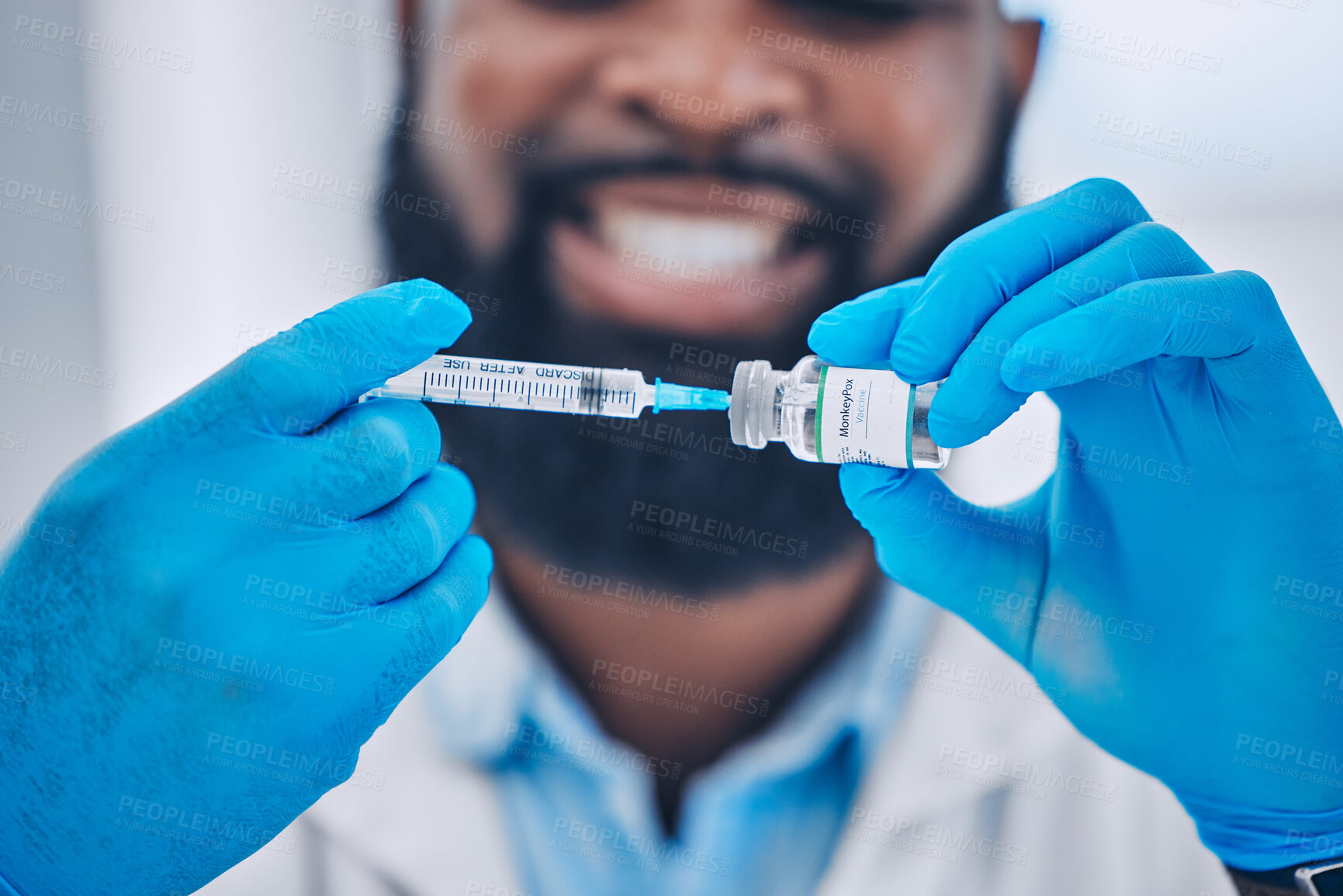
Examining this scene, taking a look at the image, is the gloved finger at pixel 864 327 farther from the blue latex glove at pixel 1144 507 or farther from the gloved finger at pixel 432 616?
the gloved finger at pixel 432 616

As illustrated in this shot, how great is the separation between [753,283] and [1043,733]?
92 cm

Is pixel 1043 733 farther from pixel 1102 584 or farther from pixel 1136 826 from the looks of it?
pixel 1102 584

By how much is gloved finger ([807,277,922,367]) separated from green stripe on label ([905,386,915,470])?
96mm

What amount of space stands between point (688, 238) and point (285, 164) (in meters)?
0.69

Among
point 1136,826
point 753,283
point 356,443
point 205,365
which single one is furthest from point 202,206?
point 1136,826

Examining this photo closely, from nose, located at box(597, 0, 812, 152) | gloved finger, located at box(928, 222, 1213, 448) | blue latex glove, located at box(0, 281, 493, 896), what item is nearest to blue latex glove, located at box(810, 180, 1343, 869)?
gloved finger, located at box(928, 222, 1213, 448)

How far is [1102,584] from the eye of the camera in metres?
1.12

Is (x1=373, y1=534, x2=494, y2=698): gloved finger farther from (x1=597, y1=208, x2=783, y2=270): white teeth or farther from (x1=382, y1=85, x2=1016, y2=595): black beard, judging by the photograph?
(x1=597, y1=208, x2=783, y2=270): white teeth

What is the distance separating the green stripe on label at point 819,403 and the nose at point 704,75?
0.52 meters

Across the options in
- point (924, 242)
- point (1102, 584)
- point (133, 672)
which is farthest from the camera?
point (924, 242)

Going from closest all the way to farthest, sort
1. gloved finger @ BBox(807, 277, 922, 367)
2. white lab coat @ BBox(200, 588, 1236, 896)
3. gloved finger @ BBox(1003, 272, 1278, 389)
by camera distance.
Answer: gloved finger @ BBox(1003, 272, 1278, 389), gloved finger @ BBox(807, 277, 922, 367), white lab coat @ BBox(200, 588, 1236, 896)

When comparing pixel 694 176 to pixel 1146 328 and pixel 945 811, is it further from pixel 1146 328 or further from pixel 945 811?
pixel 945 811

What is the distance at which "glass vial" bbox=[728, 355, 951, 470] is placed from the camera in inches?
35.3

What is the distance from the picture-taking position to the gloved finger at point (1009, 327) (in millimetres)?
869
